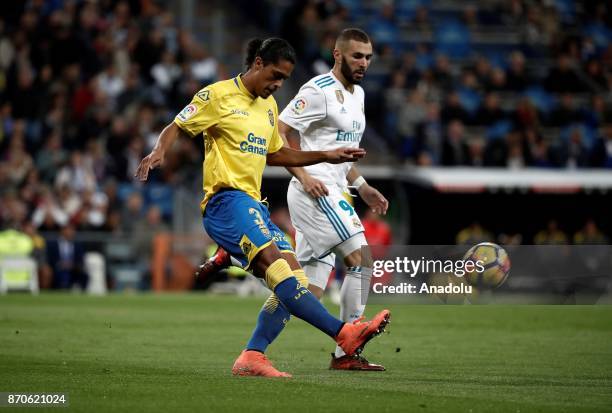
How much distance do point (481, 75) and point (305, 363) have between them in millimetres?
20693

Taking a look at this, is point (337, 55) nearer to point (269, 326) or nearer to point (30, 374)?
point (269, 326)

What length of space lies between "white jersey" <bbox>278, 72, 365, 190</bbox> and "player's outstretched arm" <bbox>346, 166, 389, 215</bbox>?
0.24 meters

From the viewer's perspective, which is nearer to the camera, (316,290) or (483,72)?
(316,290)

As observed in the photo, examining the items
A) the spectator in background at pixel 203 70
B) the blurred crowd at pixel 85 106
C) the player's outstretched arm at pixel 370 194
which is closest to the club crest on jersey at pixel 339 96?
the player's outstretched arm at pixel 370 194

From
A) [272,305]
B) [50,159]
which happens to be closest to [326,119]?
[272,305]

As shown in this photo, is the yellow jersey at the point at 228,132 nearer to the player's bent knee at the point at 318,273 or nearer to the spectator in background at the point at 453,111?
the player's bent knee at the point at 318,273

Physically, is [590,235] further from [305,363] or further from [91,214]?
[305,363]

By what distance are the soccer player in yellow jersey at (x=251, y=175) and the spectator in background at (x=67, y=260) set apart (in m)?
17.0

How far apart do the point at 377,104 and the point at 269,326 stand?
20.1 meters

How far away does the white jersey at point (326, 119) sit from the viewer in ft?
35.8

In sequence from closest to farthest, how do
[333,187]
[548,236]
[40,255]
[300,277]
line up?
[300,277], [333,187], [40,255], [548,236]

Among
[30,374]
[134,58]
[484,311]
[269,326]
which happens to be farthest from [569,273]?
[134,58]

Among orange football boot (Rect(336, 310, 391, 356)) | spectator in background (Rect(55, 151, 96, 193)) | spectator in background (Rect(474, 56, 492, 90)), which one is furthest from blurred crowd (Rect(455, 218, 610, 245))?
orange football boot (Rect(336, 310, 391, 356))

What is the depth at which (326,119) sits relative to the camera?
1098 cm
